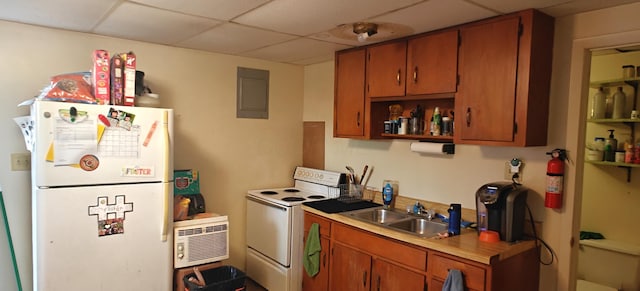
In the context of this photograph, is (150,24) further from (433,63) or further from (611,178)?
(611,178)

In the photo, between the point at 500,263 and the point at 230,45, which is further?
the point at 230,45

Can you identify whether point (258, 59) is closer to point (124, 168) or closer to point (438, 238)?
point (124, 168)

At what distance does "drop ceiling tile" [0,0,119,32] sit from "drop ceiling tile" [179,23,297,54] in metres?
0.70

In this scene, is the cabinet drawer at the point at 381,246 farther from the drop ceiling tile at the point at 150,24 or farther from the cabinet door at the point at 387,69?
the drop ceiling tile at the point at 150,24

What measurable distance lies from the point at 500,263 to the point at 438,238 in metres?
0.37

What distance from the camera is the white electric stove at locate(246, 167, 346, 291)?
10.5ft

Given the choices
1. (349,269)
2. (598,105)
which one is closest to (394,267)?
(349,269)

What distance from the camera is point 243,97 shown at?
3674 millimetres

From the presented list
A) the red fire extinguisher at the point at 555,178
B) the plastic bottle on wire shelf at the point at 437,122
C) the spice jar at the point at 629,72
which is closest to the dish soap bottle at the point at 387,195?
the plastic bottle on wire shelf at the point at 437,122

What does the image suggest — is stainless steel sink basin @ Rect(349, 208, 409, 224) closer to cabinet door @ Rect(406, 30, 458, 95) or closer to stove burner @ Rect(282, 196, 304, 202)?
stove burner @ Rect(282, 196, 304, 202)

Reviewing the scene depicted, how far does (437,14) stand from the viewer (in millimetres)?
2203

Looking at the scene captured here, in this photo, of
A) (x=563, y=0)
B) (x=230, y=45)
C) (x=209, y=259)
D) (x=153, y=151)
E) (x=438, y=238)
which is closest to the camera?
(x=563, y=0)

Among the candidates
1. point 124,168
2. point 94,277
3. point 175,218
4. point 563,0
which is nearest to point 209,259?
point 175,218

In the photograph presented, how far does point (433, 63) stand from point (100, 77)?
2183mm
